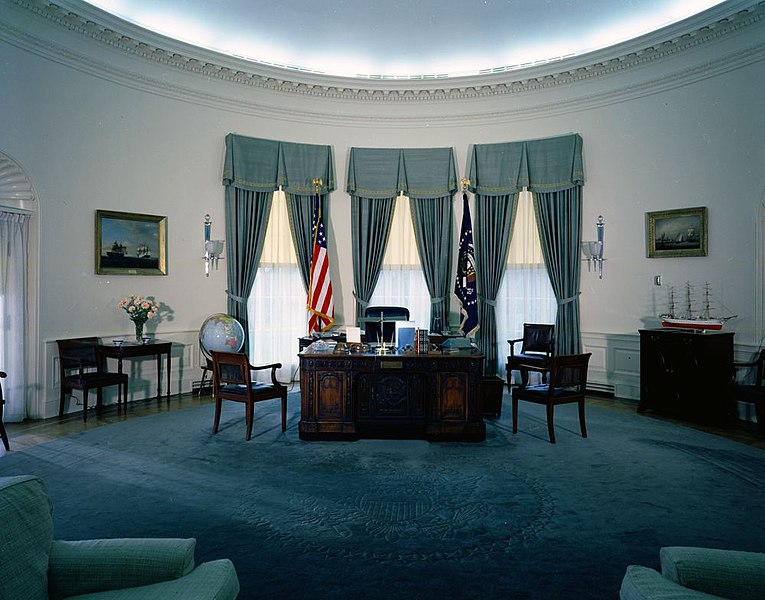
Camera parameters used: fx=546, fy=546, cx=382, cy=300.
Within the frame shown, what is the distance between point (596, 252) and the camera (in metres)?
8.33

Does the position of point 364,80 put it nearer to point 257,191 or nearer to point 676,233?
point 257,191

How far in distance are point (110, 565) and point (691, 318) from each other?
293 inches

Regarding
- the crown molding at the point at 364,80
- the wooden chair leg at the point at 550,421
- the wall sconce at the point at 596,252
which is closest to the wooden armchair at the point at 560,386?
the wooden chair leg at the point at 550,421

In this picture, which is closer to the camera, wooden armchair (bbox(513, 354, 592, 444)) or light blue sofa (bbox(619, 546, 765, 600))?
light blue sofa (bbox(619, 546, 765, 600))

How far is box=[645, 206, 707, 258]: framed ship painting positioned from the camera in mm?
7445

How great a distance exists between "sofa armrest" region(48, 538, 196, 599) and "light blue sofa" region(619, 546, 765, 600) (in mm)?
1765

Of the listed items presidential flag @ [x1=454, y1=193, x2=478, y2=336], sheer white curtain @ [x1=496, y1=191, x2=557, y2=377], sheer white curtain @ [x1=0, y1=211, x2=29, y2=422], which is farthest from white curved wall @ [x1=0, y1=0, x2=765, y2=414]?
presidential flag @ [x1=454, y1=193, x2=478, y2=336]

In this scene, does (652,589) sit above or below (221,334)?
below

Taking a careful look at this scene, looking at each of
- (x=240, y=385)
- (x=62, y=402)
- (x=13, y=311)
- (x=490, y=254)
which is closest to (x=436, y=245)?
(x=490, y=254)

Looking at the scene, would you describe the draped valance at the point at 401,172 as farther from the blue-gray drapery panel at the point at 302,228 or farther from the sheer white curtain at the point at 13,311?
the sheer white curtain at the point at 13,311

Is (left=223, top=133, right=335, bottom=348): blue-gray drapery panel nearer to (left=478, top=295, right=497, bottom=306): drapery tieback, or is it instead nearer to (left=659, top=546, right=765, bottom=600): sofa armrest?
(left=478, top=295, right=497, bottom=306): drapery tieback

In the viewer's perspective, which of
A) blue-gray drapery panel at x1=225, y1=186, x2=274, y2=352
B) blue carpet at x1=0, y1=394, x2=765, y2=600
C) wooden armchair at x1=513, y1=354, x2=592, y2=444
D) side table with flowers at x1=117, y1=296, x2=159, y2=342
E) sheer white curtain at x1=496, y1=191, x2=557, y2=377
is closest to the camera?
blue carpet at x1=0, y1=394, x2=765, y2=600

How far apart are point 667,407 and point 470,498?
13.2 feet

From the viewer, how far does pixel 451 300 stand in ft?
31.2
